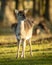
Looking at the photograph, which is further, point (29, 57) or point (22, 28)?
point (29, 57)

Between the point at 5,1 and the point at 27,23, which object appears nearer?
the point at 27,23

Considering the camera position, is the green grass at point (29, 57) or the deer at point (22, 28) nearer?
the green grass at point (29, 57)

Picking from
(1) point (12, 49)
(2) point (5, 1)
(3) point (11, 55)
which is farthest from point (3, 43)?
(2) point (5, 1)

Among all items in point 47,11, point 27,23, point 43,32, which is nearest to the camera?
point 27,23

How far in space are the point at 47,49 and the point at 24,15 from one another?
404 centimetres

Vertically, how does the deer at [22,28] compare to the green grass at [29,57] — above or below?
above

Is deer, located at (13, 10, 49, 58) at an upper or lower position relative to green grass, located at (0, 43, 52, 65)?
upper

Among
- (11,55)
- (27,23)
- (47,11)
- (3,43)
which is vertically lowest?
(47,11)

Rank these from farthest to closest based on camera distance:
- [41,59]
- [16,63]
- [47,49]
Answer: [47,49], [41,59], [16,63]

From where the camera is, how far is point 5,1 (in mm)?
34594

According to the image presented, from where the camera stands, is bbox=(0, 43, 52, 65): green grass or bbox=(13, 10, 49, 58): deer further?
bbox=(13, 10, 49, 58): deer

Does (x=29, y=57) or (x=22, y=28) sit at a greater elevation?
(x=22, y=28)

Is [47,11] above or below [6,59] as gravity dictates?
below

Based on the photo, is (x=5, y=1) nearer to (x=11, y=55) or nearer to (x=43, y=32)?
(x=43, y=32)
